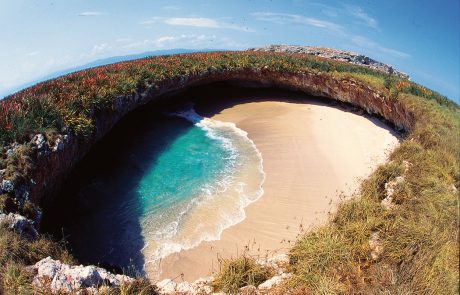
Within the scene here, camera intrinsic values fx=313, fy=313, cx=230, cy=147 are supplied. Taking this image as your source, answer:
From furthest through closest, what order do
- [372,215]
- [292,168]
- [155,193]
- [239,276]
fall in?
[292,168]
[155,193]
[372,215]
[239,276]

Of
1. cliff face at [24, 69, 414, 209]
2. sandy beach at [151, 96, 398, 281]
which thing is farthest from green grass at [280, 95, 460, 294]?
cliff face at [24, 69, 414, 209]

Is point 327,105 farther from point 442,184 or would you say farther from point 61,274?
point 61,274

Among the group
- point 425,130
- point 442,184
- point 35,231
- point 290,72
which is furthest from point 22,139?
point 290,72

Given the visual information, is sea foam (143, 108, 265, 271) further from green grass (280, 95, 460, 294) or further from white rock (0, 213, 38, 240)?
green grass (280, 95, 460, 294)

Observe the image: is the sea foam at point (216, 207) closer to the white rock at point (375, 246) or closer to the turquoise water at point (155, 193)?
the turquoise water at point (155, 193)

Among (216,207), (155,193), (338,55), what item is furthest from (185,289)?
(338,55)

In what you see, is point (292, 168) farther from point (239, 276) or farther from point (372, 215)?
point (239, 276)
